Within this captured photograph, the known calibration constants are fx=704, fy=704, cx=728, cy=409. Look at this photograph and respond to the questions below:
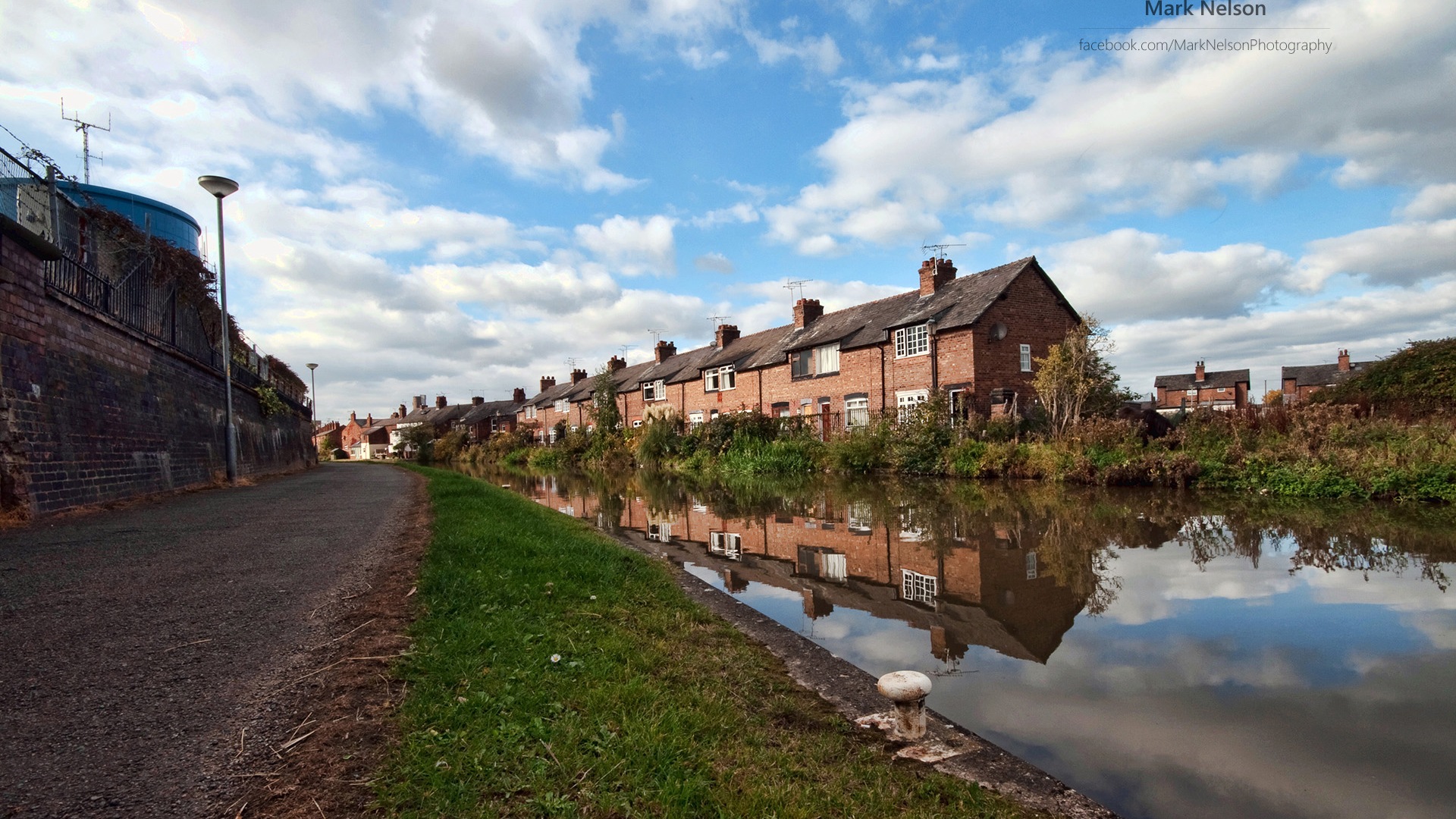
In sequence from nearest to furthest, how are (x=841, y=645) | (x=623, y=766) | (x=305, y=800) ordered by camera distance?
(x=305, y=800), (x=623, y=766), (x=841, y=645)

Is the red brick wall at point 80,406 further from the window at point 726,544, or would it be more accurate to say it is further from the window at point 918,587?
the window at point 918,587

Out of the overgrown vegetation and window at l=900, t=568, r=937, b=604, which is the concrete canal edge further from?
the overgrown vegetation

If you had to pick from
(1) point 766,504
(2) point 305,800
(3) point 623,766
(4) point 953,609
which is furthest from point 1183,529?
(2) point 305,800

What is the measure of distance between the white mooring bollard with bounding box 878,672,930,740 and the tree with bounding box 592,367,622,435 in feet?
123

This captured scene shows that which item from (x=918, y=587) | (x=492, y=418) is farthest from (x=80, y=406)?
(x=492, y=418)

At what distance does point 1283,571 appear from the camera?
286 inches

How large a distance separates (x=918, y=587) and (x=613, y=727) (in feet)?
15.5

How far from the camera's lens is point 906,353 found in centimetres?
2584

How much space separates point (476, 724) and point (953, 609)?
4511 mm

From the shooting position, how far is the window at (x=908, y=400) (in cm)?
2371

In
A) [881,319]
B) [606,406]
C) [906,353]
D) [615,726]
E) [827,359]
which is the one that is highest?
[881,319]

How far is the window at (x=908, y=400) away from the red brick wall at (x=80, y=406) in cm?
1911

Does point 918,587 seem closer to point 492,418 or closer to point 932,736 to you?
point 932,736

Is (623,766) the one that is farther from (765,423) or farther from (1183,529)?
(765,423)
